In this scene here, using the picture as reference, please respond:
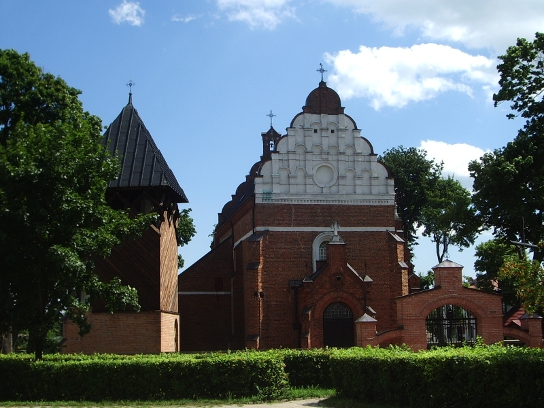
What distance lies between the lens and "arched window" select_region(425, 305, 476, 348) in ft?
92.1

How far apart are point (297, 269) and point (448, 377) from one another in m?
19.5

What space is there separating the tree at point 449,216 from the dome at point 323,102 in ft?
26.4

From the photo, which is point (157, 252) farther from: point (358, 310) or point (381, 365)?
point (381, 365)

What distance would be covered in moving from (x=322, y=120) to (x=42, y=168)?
18743 mm

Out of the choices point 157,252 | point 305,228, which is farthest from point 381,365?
point 305,228

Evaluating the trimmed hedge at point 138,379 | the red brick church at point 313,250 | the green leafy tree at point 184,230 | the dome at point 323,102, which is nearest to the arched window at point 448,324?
the red brick church at point 313,250

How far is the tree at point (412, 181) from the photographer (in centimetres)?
5369

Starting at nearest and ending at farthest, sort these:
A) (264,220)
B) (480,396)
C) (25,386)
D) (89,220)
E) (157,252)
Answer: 1. (480,396)
2. (25,386)
3. (89,220)
4. (157,252)
5. (264,220)

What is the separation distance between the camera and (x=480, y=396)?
13.1m

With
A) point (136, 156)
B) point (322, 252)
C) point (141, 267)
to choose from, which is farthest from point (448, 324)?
point (136, 156)

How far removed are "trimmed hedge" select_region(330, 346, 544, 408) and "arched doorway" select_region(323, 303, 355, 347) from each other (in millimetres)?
13746

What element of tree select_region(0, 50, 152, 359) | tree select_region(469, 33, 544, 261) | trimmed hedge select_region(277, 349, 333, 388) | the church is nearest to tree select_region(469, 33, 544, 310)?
tree select_region(469, 33, 544, 261)

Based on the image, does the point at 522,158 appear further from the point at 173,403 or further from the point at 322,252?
the point at 173,403

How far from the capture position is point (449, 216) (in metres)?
36.8
